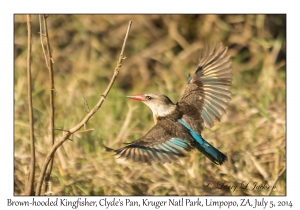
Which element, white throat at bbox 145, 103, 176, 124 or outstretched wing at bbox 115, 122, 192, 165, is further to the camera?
white throat at bbox 145, 103, 176, 124

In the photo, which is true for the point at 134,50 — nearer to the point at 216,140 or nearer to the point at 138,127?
the point at 138,127

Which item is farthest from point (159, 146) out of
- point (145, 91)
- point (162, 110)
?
point (145, 91)

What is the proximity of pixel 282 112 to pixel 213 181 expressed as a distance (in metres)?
1.07

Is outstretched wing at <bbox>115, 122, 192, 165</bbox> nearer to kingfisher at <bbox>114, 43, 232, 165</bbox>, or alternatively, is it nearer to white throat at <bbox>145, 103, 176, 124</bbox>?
kingfisher at <bbox>114, 43, 232, 165</bbox>

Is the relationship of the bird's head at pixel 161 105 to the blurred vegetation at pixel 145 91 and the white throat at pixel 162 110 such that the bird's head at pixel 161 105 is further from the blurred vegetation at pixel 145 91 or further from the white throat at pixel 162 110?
the blurred vegetation at pixel 145 91

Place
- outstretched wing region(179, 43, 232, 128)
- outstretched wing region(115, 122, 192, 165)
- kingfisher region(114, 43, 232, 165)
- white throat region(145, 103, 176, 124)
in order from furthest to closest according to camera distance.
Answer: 1. outstretched wing region(179, 43, 232, 128)
2. white throat region(145, 103, 176, 124)
3. kingfisher region(114, 43, 232, 165)
4. outstretched wing region(115, 122, 192, 165)

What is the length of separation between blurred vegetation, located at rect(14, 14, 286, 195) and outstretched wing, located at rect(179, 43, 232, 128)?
1.27 ft

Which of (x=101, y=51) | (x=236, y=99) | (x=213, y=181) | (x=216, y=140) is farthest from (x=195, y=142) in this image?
(x=101, y=51)

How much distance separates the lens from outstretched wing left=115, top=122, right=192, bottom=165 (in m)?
2.95

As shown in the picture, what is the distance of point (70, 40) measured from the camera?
6.45 meters

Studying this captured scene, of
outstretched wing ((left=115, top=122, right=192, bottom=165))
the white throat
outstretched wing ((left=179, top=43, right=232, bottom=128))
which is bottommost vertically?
outstretched wing ((left=115, top=122, right=192, bottom=165))

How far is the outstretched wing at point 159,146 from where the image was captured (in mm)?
2953

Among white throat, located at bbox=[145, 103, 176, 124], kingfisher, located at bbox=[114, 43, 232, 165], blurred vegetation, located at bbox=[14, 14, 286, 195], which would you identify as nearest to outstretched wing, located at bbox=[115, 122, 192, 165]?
kingfisher, located at bbox=[114, 43, 232, 165]
